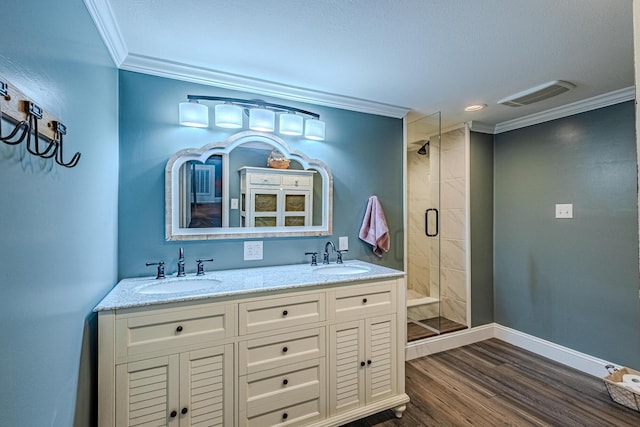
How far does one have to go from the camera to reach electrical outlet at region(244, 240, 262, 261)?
2.11 metres

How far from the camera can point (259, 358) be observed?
1.58 m

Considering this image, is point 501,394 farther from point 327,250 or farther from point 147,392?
point 147,392

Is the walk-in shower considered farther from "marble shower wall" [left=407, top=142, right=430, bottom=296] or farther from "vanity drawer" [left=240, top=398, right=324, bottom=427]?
"vanity drawer" [left=240, top=398, right=324, bottom=427]

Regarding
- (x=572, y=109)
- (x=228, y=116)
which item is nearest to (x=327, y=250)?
(x=228, y=116)

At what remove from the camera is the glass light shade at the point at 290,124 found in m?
2.18

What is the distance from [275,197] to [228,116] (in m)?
0.65

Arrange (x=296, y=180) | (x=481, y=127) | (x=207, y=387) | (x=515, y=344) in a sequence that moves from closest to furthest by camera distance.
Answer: (x=207, y=387) < (x=296, y=180) < (x=515, y=344) < (x=481, y=127)

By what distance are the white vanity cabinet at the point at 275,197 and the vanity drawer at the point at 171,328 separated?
77 centimetres

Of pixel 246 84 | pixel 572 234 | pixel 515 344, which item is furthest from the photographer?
pixel 515 344

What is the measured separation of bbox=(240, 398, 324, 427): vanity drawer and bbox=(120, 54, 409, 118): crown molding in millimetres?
2012

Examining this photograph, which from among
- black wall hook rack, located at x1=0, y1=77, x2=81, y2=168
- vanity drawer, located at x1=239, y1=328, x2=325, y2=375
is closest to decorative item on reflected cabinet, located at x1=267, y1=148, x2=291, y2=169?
vanity drawer, located at x1=239, y1=328, x2=325, y2=375

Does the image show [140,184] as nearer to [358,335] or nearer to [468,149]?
[358,335]

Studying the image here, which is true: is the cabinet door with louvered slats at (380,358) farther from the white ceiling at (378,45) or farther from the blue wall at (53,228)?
the white ceiling at (378,45)

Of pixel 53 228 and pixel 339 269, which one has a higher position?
pixel 53 228
